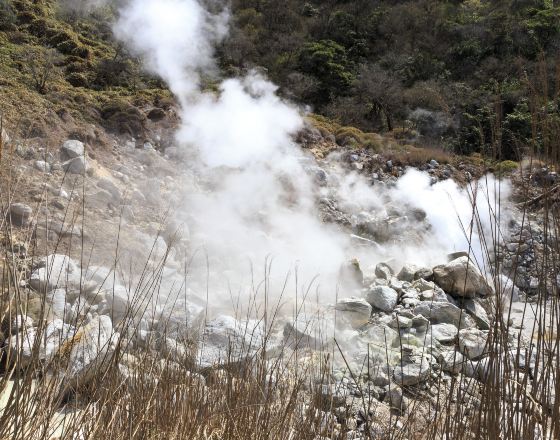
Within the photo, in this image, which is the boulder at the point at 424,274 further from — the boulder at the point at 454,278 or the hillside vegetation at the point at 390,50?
the hillside vegetation at the point at 390,50

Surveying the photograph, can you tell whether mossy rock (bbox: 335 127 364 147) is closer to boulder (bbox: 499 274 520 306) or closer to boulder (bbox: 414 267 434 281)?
boulder (bbox: 414 267 434 281)

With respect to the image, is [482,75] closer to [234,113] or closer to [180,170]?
[234,113]

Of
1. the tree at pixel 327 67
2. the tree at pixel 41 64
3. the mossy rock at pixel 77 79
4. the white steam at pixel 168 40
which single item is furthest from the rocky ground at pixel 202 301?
the tree at pixel 327 67

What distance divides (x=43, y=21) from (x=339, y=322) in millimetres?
13345

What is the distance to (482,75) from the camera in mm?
18125

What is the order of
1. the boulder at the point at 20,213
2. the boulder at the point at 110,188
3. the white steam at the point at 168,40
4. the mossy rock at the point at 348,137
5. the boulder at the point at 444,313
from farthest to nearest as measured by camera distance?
the white steam at the point at 168,40 < the mossy rock at the point at 348,137 < the boulder at the point at 110,188 < the boulder at the point at 444,313 < the boulder at the point at 20,213

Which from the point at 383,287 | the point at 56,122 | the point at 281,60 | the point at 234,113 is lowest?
the point at 383,287

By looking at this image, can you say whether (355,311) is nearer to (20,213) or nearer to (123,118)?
(20,213)

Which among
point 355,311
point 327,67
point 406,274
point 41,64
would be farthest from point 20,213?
point 327,67

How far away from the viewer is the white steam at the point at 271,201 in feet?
18.2

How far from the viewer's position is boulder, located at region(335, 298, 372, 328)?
177 inches

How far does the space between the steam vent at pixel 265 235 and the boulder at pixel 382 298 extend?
23 millimetres

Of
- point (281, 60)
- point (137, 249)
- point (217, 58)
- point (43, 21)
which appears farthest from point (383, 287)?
point (281, 60)

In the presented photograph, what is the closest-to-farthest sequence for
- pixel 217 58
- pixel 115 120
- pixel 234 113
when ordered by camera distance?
pixel 115 120 → pixel 234 113 → pixel 217 58
